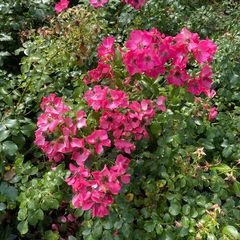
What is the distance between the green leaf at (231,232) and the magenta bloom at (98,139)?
1.85 feet

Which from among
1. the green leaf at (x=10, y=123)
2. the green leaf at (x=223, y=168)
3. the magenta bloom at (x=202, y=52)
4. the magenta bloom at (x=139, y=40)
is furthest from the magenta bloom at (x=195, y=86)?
the green leaf at (x=10, y=123)

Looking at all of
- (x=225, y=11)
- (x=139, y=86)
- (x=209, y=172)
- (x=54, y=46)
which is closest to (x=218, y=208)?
(x=209, y=172)

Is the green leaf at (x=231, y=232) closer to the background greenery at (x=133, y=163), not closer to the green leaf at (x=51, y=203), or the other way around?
the background greenery at (x=133, y=163)

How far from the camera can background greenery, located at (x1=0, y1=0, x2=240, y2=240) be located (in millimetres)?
1781

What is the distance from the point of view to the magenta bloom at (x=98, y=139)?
1.68 meters

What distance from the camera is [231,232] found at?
169cm

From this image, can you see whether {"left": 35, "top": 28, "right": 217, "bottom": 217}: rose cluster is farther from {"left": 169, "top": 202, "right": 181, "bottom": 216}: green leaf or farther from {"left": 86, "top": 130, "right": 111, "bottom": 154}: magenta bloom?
{"left": 169, "top": 202, "right": 181, "bottom": 216}: green leaf

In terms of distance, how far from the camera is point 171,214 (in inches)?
71.7

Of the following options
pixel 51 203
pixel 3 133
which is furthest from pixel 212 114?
pixel 3 133

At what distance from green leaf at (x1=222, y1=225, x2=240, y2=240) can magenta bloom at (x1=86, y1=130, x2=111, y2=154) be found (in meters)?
0.57

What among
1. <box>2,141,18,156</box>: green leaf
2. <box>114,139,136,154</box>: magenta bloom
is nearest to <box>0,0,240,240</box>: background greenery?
<box>2,141,18,156</box>: green leaf

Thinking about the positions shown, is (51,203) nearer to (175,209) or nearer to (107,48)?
(175,209)

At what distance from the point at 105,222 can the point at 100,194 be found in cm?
19

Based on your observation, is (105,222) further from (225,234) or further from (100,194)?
(225,234)
